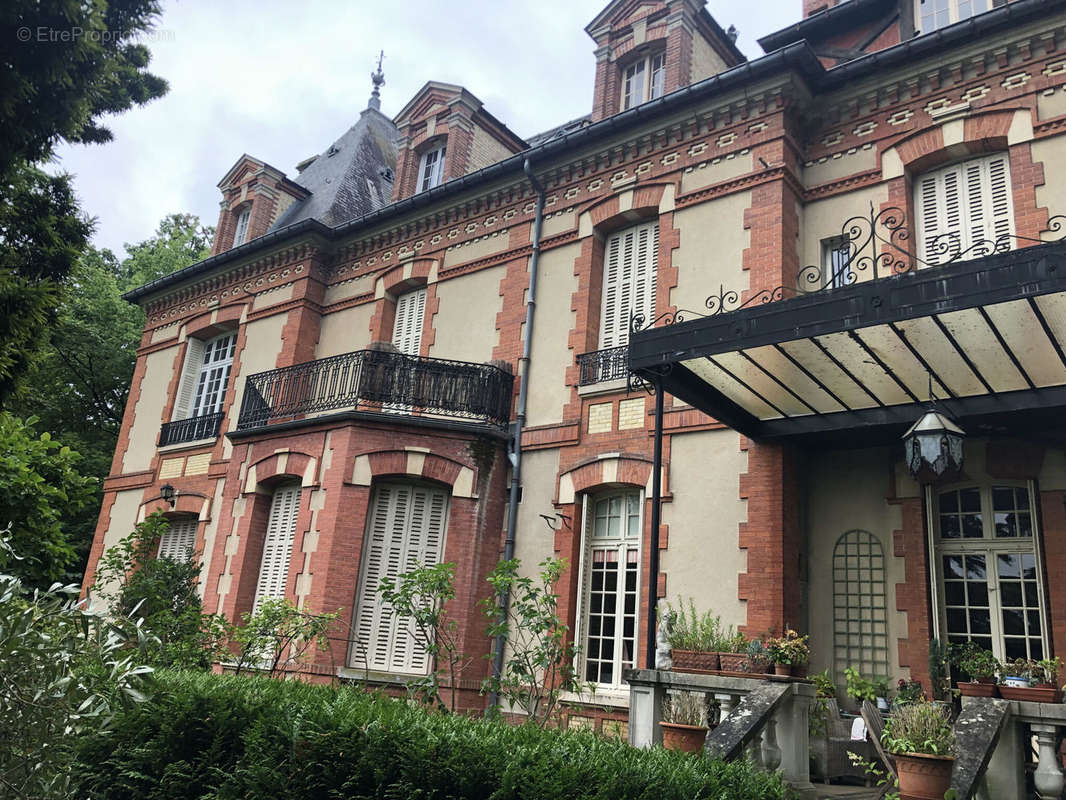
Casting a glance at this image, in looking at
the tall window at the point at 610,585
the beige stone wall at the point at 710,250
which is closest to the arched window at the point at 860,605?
the tall window at the point at 610,585

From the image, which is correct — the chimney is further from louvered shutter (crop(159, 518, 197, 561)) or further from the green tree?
louvered shutter (crop(159, 518, 197, 561))

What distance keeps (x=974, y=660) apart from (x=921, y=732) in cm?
229

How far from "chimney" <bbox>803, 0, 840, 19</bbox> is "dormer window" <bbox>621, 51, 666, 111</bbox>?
2292 millimetres

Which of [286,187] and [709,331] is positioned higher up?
[286,187]

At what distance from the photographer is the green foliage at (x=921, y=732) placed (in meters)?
5.59

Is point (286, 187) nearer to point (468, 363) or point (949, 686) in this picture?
point (468, 363)

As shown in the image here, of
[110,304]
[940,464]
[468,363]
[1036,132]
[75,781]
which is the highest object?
[110,304]

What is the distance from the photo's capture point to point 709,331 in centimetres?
726

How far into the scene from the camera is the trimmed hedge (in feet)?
14.6

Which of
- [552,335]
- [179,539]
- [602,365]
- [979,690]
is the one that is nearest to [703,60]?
[552,335]

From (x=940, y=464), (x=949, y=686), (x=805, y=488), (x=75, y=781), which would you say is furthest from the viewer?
(x=805, y=488)

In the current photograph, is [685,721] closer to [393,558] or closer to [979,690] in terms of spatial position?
[979,690]

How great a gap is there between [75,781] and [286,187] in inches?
574

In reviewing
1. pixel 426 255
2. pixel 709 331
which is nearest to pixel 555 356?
pixel 426 255
